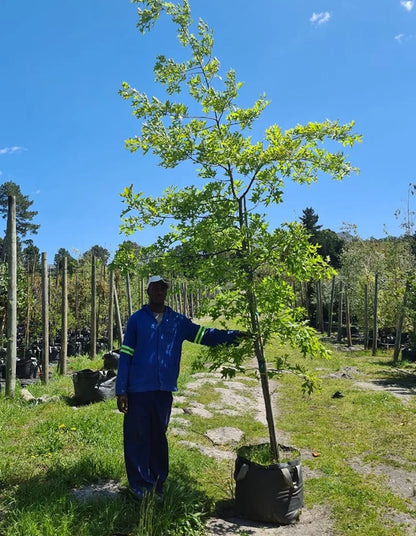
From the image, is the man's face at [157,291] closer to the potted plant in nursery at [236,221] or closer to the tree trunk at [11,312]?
the potted plant in nursery at [236,221]

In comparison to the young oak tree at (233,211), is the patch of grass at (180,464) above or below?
below

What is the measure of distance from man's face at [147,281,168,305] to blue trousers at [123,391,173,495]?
2.66 ft

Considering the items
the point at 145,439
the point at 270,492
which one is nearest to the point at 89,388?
the point at 145,439

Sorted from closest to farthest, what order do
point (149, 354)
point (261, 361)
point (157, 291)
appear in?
1. point (149, 354)
2. point (157, 291)
3. point (261, 361)

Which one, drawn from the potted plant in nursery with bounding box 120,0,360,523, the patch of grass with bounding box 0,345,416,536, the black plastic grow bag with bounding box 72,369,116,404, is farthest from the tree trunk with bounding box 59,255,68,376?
the potted plant in nursery with bounding box 120,0,360,523

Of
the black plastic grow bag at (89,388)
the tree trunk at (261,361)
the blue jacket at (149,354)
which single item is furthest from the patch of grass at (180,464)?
the blue jacket at (149,354)

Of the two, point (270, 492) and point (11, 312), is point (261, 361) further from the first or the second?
point (11, 312)

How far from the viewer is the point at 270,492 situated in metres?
3.77

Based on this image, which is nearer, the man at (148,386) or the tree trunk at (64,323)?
the man at (148,386)

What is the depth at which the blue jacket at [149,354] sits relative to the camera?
3.85 meters

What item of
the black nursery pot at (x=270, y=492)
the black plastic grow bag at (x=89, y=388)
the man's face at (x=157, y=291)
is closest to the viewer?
the black nursery pot at (x=270, y=492)

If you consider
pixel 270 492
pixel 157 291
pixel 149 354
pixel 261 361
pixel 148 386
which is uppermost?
pixel 157 291

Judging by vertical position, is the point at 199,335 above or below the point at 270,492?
above

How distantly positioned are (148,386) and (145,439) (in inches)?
18.3
